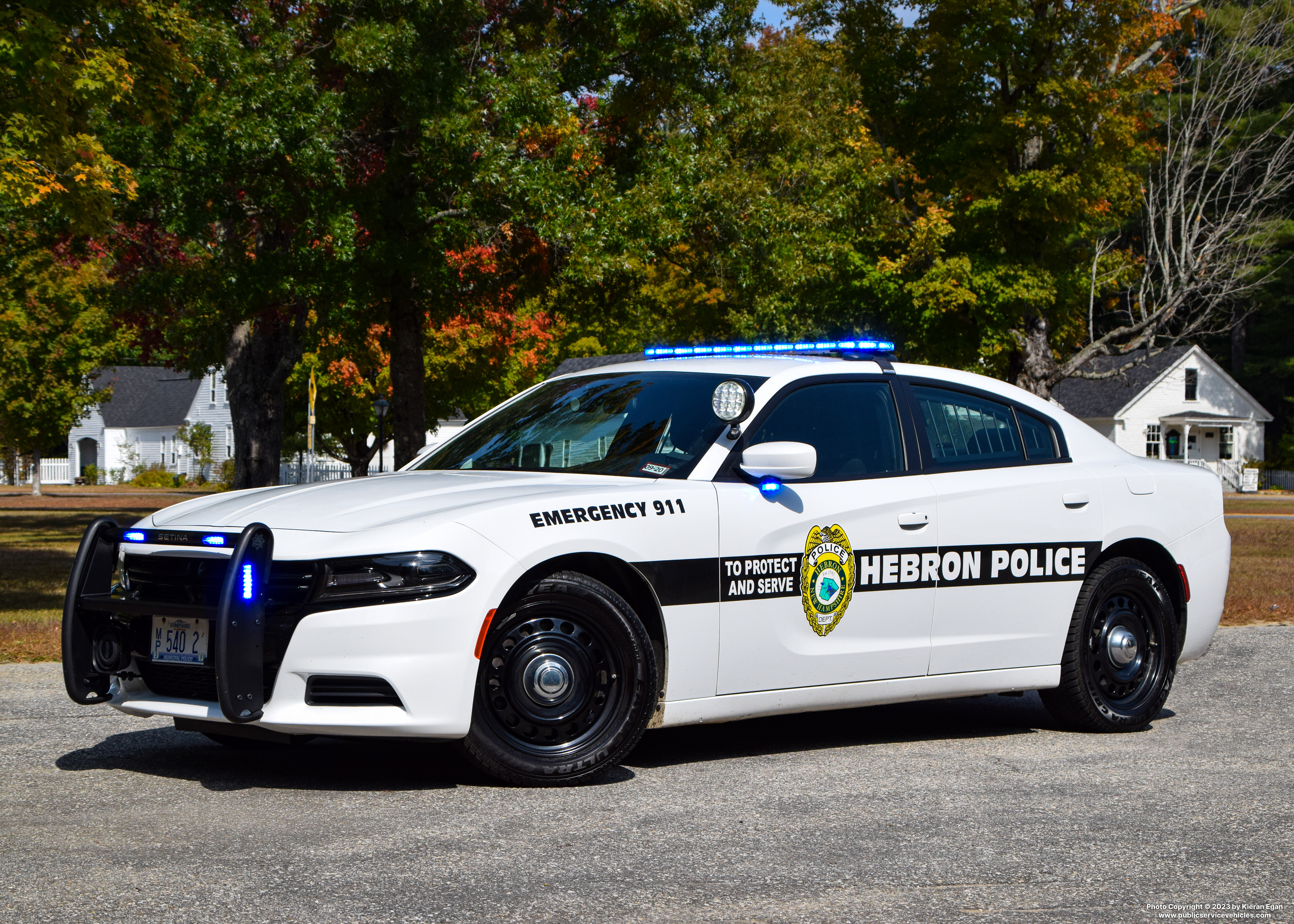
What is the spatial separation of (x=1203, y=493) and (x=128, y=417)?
262 ft

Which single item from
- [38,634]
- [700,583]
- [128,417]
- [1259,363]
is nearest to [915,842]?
[700,583]

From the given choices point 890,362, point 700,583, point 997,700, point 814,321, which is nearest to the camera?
point 700,583

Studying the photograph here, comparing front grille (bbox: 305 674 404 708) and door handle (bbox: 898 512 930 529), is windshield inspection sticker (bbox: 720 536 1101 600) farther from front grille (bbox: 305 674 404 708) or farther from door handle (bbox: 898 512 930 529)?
front grille (bbox: 305 674 404 708)

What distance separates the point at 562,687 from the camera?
546 cm

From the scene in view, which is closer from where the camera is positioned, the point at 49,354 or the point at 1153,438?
the point at 49,354

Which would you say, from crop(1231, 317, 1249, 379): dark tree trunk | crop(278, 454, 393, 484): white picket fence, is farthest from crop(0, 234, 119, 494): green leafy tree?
crop(1231, 317, 1249, 379): dark tree trunk

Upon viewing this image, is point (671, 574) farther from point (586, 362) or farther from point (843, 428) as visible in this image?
point (586, 362)

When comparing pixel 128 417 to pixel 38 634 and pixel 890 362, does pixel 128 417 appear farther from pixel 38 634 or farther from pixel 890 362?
pixel 890 362

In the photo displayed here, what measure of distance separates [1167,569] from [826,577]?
2252 mm

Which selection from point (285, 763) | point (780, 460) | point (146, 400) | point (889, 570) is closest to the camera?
point (780, 460)

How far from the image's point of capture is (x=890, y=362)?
22.5ft

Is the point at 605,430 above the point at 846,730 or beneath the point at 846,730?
above

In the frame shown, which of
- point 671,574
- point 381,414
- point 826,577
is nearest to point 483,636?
point 671,574

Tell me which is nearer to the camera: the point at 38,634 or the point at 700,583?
the point at 700,583
